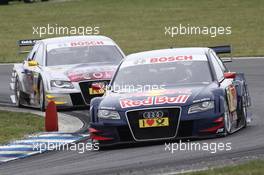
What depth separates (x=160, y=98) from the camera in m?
12.5

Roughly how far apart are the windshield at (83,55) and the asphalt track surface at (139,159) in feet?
19.5

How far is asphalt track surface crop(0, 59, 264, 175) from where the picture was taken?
34.4 feet

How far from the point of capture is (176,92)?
12.8 meters

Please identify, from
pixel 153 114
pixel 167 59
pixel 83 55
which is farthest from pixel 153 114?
pixel 83 55

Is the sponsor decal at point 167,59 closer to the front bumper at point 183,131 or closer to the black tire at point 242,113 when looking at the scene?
the black tire at point 242,113

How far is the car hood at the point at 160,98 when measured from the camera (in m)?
12.4

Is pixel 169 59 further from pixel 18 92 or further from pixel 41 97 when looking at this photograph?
pixel 18 92

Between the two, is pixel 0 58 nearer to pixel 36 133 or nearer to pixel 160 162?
pixel 36 133

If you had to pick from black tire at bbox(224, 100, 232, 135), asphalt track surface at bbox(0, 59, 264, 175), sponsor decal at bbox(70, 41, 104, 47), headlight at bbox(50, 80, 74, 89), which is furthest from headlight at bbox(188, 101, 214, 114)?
sponsor decal at bbox(70, 41, 104, 47)

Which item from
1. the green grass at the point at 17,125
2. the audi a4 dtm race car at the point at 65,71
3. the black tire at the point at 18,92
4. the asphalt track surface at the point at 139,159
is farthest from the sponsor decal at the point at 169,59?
the black tire at the point at 18,92

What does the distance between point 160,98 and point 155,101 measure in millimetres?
112

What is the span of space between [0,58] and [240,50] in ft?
24.7

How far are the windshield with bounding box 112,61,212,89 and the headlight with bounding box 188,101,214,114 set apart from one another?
976mm

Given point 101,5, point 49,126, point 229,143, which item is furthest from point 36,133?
point 101,5
